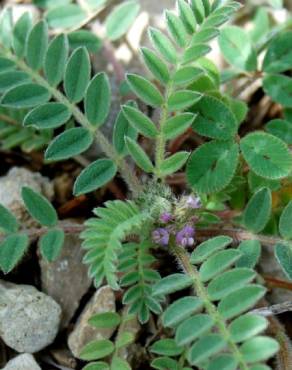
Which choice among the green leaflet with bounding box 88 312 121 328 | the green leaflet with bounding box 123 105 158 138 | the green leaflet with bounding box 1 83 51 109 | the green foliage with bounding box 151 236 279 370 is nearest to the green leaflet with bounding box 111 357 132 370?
the green leaflet with bounding box 88 312 121 328

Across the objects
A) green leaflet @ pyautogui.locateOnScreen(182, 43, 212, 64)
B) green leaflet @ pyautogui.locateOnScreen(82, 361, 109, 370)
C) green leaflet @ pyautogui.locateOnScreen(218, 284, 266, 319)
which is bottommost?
green leaflet @ pyautogui.locateOnScreen(82, 361, 109, 370)

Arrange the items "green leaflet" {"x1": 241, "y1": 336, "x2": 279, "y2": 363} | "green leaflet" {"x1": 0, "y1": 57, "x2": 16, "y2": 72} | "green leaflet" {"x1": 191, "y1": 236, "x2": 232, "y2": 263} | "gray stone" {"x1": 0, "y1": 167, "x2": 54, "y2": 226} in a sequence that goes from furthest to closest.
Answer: "gray stone" {"x1": 0, "y1": 167, "x2": 54, "y2": 226}, "green leaflet" {"x1": 0, "y1": 57, "x2": 16, "y2": 72}, "green leaflet" {"x1": 191, "y1": 236, "x2": 232, "y2": 263}, "green leaflet" {"x1": 241, "y1": 336, "x2": 279, "y2": 363}

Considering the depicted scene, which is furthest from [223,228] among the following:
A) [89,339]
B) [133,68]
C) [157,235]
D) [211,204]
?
[133,68]

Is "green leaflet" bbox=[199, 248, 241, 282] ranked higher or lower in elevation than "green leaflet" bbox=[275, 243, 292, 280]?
higher

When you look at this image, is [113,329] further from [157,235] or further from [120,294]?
[157,235]

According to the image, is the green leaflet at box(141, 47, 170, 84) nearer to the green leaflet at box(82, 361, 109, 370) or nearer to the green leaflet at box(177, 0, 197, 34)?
the green leaflet at box(177, 0, 197, 34)

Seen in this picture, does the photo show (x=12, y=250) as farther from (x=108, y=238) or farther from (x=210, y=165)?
(x=210, y=165)
